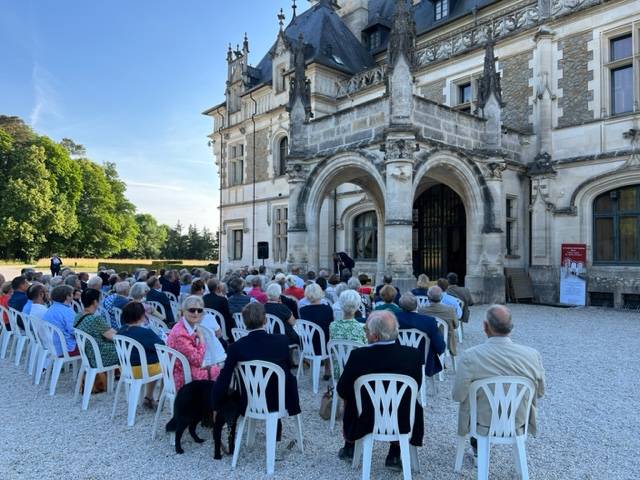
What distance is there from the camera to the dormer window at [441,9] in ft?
55.8

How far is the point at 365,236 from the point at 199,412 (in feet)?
46.6

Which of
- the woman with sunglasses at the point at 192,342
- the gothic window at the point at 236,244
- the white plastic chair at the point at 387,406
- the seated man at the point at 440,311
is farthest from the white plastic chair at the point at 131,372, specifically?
the gothic window at the point at 236,244

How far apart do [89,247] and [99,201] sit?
13.7ft

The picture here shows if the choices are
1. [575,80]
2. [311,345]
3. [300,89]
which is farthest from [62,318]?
[575,80]

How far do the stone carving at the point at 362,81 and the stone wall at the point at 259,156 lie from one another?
410cm

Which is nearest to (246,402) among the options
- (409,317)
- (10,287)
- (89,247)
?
(409,317)

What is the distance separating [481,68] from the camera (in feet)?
47.5

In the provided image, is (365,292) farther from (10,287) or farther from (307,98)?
(307,98)

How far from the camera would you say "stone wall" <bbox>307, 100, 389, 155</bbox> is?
1053cm

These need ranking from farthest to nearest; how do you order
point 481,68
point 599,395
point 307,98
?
point 481,68
point 307,98
point 599,395

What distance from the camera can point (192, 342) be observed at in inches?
145

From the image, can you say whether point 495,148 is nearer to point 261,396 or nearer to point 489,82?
point 489,82

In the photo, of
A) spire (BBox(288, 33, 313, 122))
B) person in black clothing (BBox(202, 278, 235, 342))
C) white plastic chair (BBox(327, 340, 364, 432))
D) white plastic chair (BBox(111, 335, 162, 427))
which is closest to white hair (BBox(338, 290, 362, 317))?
white plastic chair (BBox(327, 340, 364, 432))

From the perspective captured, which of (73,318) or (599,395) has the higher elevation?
(73,318)
